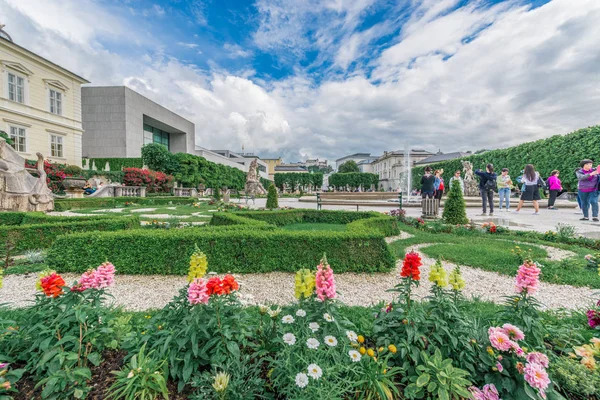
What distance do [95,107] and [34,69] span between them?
28.6 feet

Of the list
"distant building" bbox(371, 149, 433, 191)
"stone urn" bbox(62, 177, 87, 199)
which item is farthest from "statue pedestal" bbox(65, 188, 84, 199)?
"distant building" bbox(371, 149, 433, 191)

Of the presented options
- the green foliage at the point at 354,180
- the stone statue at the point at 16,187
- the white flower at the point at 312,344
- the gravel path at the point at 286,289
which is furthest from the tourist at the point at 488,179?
the green foliage at the point at 354,180

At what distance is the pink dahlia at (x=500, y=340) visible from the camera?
1.52 m

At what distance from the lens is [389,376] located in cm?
159

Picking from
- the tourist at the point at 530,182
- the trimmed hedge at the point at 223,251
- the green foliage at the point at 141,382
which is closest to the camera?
the green foliage at the point at 141,382

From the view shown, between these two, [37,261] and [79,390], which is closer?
[79,390]

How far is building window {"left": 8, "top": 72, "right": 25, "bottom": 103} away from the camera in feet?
61.0

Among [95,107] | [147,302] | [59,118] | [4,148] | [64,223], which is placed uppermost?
[95,107]

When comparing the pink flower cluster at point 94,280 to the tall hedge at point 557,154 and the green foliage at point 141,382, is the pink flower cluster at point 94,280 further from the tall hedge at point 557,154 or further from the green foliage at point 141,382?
the tall hedge at point 557,154

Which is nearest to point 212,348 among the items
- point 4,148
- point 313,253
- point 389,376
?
point 389,376

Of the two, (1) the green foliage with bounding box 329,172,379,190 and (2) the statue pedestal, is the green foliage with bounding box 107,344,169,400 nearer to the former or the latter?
A: (2) the statue pedestal

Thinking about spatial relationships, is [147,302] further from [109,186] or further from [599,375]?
[109,186]

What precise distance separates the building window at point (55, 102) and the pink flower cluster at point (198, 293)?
95.9 feet

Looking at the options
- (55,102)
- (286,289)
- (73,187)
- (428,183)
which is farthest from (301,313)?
(55,102)
